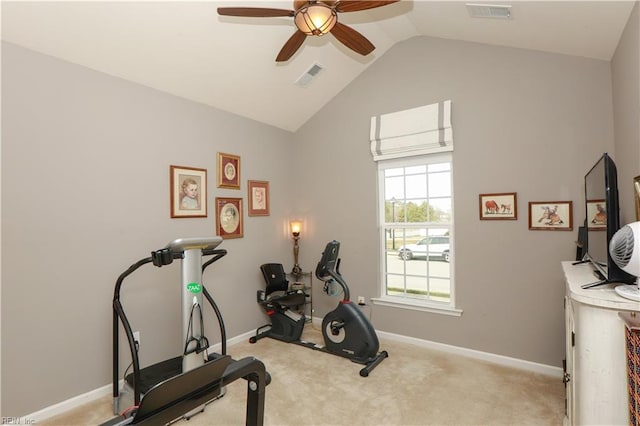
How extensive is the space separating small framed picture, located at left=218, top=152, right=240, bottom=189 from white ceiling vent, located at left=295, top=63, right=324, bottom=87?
3.79 ft

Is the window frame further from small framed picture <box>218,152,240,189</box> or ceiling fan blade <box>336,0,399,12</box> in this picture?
ceiling fan blade <box>336,0,399,12</box>

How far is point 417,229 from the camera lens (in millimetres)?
3855

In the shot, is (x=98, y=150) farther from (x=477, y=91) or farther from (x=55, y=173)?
(x=477, y=91)

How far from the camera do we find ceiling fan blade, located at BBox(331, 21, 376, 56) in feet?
7.54

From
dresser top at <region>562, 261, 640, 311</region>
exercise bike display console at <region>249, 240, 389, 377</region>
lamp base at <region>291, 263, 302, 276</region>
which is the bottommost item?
exercise bike display console at <region>249, 240, 389, 377</region>

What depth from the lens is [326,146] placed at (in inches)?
174

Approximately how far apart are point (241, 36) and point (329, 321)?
9.55 ft

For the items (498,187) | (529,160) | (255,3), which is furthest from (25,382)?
(529,160)

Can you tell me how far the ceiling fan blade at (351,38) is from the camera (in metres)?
2.30

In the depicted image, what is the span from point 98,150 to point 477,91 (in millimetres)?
3580

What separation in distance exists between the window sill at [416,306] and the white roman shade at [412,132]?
169cm

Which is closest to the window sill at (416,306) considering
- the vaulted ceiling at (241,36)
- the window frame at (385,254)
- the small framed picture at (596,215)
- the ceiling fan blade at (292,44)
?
the window frame at (385,254)

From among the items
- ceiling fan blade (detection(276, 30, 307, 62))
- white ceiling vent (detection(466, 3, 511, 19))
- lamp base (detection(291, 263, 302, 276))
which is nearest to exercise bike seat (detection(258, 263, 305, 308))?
lamp base (detection(291, 263, 302, 276))

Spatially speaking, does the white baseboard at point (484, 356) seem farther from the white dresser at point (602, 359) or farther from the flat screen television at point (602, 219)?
the white dresser at point (602, 359)
